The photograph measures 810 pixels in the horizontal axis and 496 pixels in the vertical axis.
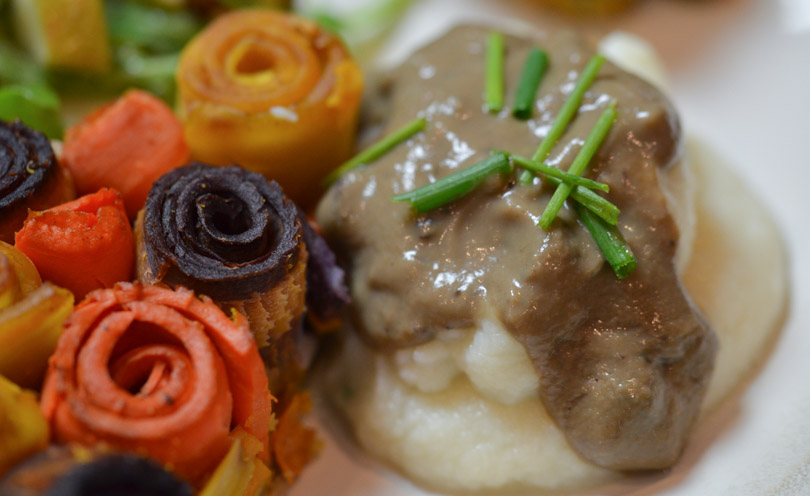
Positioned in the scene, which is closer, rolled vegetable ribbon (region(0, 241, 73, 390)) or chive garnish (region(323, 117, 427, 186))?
rolled vegetable ribbon (region(0, 241, 73, 390))

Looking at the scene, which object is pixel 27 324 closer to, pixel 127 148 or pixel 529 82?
pixel 127 148

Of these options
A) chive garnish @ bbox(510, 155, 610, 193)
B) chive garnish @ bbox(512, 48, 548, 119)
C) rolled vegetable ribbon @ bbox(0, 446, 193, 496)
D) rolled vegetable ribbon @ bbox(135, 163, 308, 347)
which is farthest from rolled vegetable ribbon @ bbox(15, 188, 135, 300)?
chive garnish @ bbox(512, 48, 548, 119)

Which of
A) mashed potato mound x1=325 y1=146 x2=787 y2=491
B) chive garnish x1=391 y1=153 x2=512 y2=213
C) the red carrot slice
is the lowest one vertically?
mashed potato mound x1=325 y1=146 x2=787 y2=491

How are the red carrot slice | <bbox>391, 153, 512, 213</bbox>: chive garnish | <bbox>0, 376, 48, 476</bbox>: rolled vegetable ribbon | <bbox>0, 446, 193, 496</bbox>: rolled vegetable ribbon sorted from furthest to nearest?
1. the red carrot slice
2. <bbox>391, 153, 512, 213</bbox>: chive garnish
3. <bbox>0, 376, 48, 476</bbox>: rolled vegetable ribbon
4. <bbox>0, 446, 193, 496</bbox>: rolled vegetable ribbon

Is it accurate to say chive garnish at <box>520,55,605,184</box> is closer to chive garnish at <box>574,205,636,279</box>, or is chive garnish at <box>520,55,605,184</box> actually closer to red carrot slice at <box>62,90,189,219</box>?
chive garnish at <box>574,205,636,279</box>

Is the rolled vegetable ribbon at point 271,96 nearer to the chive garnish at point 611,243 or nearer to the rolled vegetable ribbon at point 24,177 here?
the rolled vegetable ribbon at point 24,177

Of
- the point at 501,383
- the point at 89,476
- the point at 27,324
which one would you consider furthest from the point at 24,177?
the point at 501,383

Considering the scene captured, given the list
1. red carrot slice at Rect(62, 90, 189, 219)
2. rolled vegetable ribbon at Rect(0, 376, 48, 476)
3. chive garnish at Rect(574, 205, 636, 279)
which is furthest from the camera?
red carrot slice at Rect(62, 90, 189, 219)

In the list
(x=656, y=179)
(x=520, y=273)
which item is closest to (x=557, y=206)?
(x=520, y=273)
